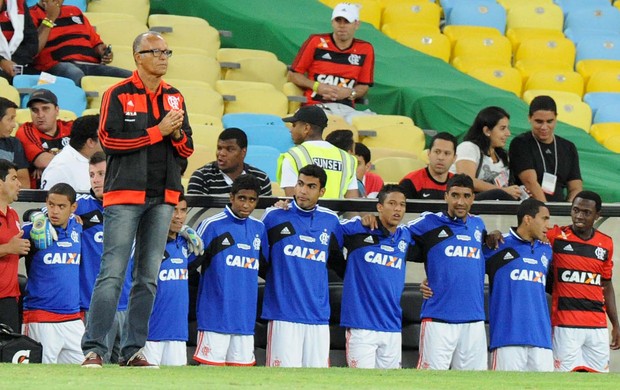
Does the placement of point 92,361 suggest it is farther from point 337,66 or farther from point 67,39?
point 337,66

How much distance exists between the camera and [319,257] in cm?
932

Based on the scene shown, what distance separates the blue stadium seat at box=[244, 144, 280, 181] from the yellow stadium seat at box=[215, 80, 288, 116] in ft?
4.12

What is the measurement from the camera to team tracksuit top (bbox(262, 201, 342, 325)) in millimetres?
9289

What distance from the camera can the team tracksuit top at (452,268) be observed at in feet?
31.3

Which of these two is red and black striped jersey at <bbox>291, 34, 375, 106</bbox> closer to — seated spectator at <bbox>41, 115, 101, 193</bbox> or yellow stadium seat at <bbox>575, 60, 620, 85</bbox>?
seated spectator at <bbox>41, 115, 101, 193</bbox>

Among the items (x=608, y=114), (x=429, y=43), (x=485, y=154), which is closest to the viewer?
(x=485, y=154)

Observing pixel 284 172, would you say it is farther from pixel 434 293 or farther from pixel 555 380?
pixel 555 380

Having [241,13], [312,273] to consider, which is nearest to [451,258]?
[312,273]

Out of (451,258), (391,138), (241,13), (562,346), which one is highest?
(241,13)

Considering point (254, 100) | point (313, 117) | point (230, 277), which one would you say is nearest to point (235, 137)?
point (313, 117)

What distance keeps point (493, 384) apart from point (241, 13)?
781cm

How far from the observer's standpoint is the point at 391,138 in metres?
12.3

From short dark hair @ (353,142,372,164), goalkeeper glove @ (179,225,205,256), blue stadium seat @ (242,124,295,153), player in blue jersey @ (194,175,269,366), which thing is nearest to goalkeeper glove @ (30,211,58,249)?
goalkeeper glove @ (179,225,205,256)

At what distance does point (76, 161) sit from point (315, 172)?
169 centimetres
